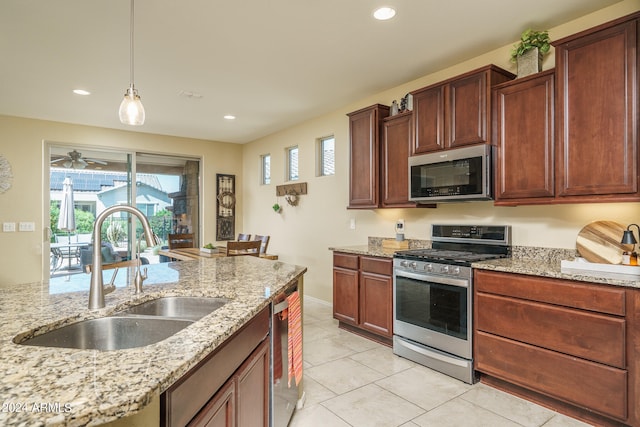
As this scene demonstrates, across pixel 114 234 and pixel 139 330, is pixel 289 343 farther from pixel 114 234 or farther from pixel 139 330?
pixel 114 234

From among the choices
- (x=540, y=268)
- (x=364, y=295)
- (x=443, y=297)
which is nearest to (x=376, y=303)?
(x=364, y=295)

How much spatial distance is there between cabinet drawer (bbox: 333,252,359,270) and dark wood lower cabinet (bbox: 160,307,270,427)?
2.14m

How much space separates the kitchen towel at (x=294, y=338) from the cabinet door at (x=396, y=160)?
1877 mm

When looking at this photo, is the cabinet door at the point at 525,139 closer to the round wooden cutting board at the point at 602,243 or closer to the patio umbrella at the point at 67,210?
the round wooden cutting board at the point at 602,243

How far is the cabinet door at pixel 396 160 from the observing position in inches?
140

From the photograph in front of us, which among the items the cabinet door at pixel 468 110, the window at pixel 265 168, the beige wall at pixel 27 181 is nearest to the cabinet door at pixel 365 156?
the cabinet door at pixel 468 110

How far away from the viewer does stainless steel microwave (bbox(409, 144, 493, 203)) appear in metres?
2.84

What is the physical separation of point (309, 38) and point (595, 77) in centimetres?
198

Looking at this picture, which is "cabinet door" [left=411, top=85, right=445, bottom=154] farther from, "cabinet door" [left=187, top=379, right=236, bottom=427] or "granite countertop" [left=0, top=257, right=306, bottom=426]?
"cabinet door" [left=187, top=379, right=236, bottom=427]

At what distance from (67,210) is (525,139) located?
19.5 feet

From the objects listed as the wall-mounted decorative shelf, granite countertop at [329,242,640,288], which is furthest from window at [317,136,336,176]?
granite countertop at [329,242,640,288]

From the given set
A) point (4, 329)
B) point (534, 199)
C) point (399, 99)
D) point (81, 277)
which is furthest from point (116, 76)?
point (534, 199)

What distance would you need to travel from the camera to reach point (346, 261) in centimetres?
380

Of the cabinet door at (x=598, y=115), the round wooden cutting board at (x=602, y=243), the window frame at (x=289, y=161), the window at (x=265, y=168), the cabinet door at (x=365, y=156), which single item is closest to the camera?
the cabinet door at (x=598, y=115)
